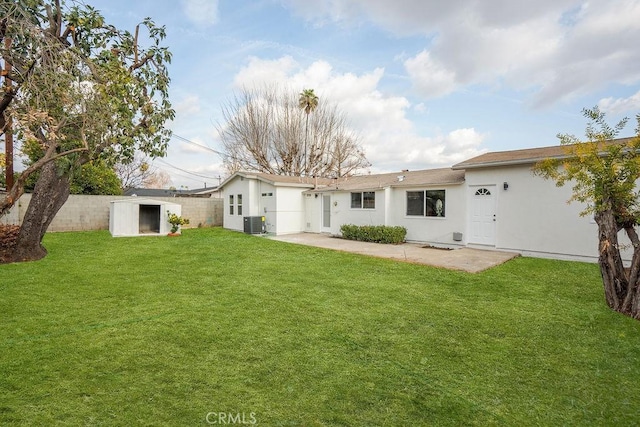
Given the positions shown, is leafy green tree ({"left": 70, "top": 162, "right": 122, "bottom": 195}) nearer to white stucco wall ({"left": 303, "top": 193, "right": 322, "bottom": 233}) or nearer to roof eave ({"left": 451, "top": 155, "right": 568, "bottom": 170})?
white stucco wall ({"left": 303, "top": 193, "right": 322, "bottom": 233})

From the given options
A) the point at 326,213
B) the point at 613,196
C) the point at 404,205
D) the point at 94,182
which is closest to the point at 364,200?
the point at 404,205

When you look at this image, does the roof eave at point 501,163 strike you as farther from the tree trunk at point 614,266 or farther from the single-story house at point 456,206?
the tree trunk at point 614,266

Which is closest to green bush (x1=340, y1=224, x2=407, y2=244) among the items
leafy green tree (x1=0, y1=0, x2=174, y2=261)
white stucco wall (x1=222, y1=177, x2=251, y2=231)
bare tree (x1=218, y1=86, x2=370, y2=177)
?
white stucco wall (x1=222, y1=177, x2=251, y2=231)

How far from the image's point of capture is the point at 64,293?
221 inches

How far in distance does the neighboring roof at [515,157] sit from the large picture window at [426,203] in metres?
1.33

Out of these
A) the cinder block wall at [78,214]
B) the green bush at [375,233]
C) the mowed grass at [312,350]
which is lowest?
the mowed grass at [312,350]

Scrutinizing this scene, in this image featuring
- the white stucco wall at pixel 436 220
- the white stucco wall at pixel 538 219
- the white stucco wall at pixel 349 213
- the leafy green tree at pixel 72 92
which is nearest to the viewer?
the leafy green tree at pixel 72 92

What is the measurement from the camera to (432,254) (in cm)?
995

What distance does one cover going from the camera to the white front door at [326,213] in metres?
15.9

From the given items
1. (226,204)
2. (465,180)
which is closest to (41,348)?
(465,180)

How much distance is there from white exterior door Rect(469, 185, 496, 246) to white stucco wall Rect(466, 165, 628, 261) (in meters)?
0.17

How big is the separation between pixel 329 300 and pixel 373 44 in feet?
35.2

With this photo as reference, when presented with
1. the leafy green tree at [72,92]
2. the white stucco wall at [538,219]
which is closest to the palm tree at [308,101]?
the white stucco wall at [538,219]

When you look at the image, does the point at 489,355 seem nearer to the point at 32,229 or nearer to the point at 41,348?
the point at 41,348
